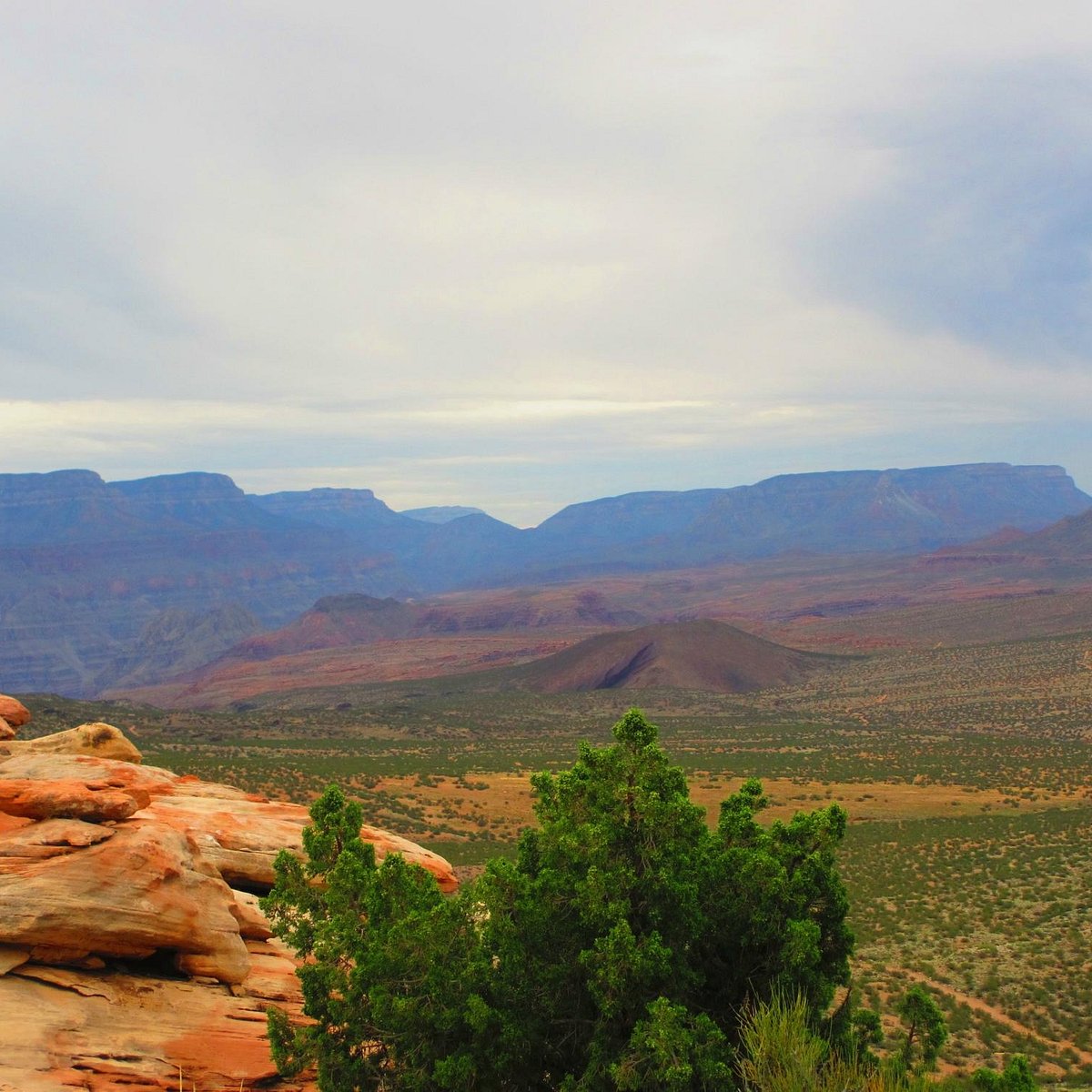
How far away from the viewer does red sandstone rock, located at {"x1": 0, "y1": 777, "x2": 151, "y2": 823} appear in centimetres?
1165

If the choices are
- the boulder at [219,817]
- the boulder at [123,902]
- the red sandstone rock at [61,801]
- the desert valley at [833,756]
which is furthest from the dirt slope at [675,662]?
the red sandstone rock at [61,801]

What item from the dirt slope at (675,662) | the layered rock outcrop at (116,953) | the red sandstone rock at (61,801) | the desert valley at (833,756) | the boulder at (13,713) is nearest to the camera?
the layered rock outcrop at (116,953)

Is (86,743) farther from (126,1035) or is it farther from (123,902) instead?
(126,1035)

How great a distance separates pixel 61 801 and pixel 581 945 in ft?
22.0

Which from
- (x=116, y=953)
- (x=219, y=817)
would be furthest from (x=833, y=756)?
(x=116, y=953)

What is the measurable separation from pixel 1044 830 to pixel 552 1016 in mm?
27851

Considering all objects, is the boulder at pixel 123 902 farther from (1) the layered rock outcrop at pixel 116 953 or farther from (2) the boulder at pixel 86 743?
(2) the boulder at pixel 86 743

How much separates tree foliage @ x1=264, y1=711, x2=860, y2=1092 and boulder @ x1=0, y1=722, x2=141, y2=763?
8.09 meters

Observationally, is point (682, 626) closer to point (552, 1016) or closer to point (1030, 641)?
point (1030, 641)

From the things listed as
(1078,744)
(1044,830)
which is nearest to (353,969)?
(1044,830)

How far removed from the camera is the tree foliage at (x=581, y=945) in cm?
938

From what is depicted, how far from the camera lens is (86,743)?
1723 centimetres

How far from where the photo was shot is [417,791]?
39.8 metres

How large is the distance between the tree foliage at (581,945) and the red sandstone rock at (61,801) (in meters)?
2.72
